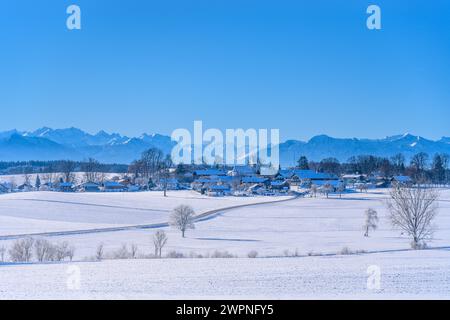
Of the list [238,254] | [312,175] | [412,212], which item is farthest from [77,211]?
[312,175]

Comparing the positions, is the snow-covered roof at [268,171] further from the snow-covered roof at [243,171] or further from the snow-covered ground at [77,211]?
the snow-covered ground at [77,211]

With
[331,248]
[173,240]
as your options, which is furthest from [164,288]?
[173,240]

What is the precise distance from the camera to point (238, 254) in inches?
1371

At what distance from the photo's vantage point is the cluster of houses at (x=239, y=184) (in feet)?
418

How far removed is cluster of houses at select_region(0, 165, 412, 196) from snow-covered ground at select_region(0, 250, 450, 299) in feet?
312

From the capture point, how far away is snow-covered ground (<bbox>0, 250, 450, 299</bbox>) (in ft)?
49.3

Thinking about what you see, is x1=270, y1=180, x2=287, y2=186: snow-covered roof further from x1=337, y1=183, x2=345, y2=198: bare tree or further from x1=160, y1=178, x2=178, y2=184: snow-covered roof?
x1=160, y1=178, x2=178, y2=184: snow-covered roof

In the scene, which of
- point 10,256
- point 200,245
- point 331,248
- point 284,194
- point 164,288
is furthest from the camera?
point 284,194

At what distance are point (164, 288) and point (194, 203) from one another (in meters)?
76.7

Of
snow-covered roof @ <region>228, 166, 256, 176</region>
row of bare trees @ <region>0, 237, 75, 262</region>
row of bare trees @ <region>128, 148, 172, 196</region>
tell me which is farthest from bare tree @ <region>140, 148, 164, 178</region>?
row of bare trees @ <region>0, 237, 75, 262</region>

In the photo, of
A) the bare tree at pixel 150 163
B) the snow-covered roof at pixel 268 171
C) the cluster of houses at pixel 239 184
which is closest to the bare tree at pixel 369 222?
the cluster of houses at pixel 239 184

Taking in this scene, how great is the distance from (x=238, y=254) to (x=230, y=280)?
1691 centimetres
